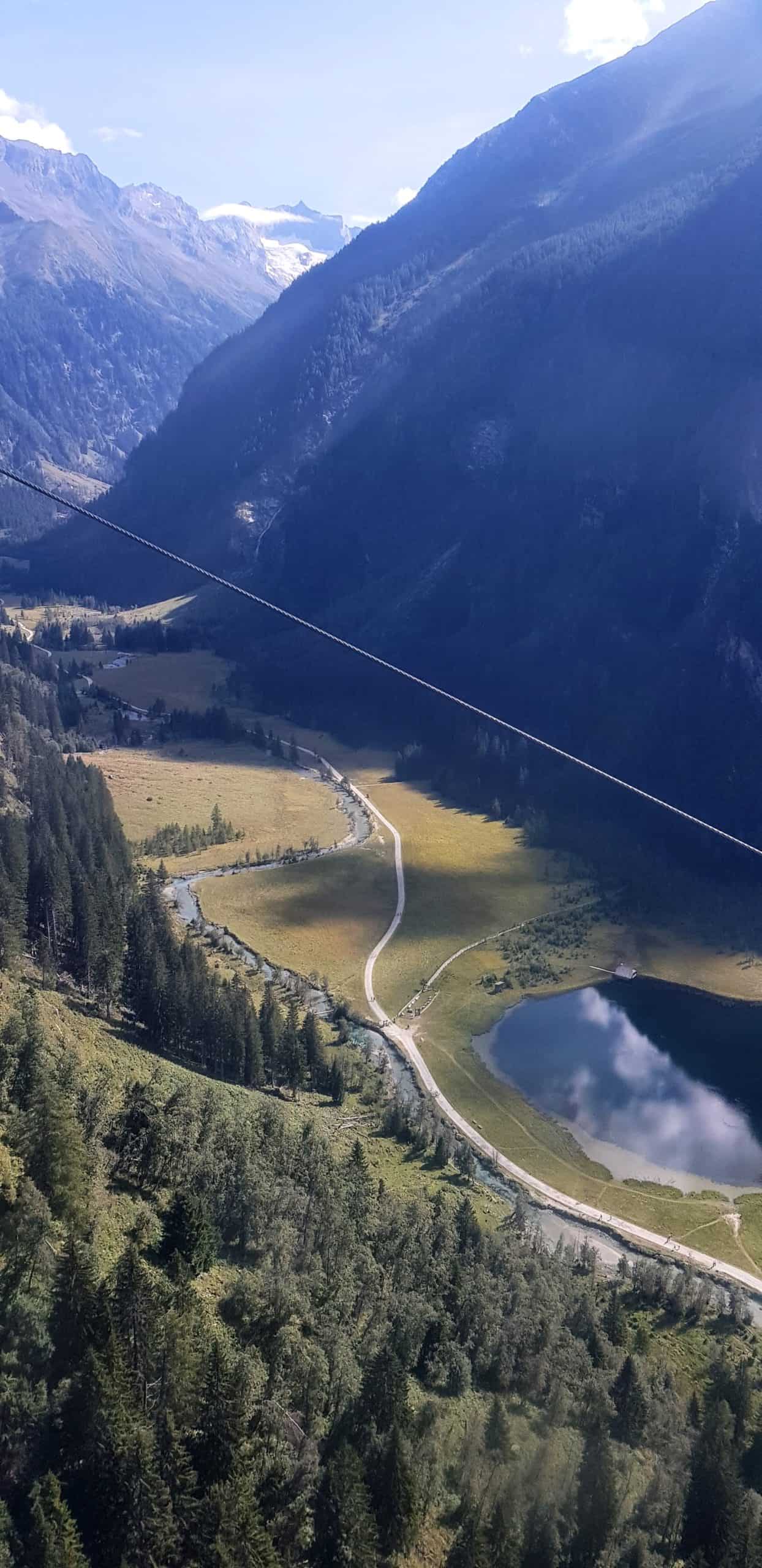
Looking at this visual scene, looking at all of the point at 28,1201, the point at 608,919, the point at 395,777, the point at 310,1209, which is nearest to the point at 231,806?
the point at 395,777

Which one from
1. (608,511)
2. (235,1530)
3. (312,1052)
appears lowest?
(312,1052)

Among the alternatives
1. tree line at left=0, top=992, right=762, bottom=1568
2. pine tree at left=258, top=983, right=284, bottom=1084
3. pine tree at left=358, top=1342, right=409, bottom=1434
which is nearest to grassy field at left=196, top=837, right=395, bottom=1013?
pine tree at left=258, top=983, right=284, bottom=1084

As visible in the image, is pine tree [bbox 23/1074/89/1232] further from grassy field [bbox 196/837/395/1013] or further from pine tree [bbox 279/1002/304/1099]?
grassy field [bbox 196/837/395/1013]

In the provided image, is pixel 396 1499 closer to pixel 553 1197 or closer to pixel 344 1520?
pixel 344 1520

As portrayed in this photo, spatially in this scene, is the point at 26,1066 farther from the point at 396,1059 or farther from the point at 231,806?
the point at 231,806

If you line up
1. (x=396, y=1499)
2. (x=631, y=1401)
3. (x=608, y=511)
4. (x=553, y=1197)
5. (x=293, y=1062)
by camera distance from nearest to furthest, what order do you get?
1. (x=396, y=1499)
2. (x=631, y=1401)
3. (x=553, y=1197)
4. (x=293, y=1062)
5. (x=608, y=511)

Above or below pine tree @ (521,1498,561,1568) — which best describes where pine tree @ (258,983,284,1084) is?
below

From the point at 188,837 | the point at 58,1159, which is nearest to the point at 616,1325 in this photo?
the point at 58,1159
